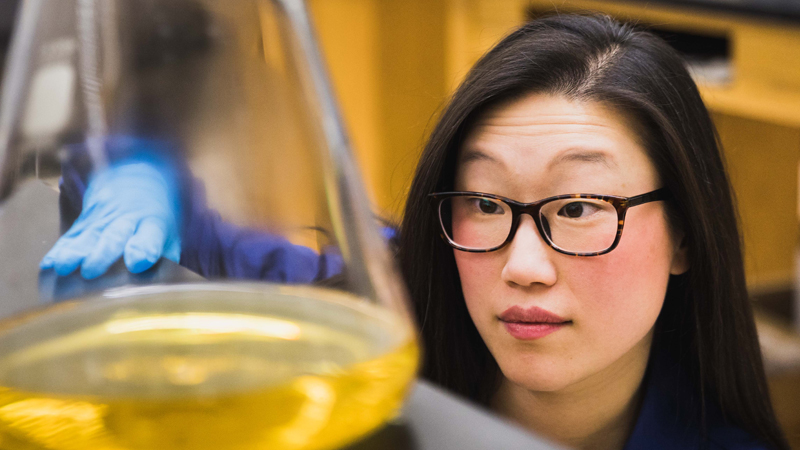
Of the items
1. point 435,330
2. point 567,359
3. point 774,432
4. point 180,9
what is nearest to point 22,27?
point 180,9

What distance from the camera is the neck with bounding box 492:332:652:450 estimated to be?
2.33 ft

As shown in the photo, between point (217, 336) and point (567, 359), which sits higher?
point (217, 336)

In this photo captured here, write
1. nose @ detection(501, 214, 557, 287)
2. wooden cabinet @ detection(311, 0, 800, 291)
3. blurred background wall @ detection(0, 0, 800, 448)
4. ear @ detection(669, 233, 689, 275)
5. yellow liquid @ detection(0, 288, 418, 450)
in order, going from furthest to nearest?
wooden cabinet @ detection(311, 0, 800, 291) → blurred background wall @ detection(0, 0, 800, 448) → ear @ detection(669, 233, 689, 275) → nose @ detection(501, 214, 557, 287) → yellow liquid @ detection(0, 288, 418, 450)

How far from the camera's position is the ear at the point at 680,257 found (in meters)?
0.68

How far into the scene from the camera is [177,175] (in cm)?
18

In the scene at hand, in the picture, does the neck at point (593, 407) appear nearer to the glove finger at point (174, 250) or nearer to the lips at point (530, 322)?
the lips at point (530, 322)

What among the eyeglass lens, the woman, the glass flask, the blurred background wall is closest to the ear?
the woman

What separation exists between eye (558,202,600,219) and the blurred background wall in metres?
0.93

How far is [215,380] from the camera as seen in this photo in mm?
140

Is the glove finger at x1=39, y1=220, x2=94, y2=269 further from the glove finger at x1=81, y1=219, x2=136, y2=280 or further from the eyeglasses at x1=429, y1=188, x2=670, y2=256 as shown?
the eyeglasses at x1=429, y1=188, x2=670, y2=256

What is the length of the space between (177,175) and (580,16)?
643mm

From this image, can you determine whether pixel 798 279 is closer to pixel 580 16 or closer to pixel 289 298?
pixel 580 16

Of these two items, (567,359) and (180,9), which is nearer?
(180,9)

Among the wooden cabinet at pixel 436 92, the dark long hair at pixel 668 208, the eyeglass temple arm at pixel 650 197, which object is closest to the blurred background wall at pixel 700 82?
the wooden cabinet at pixel 436 92
